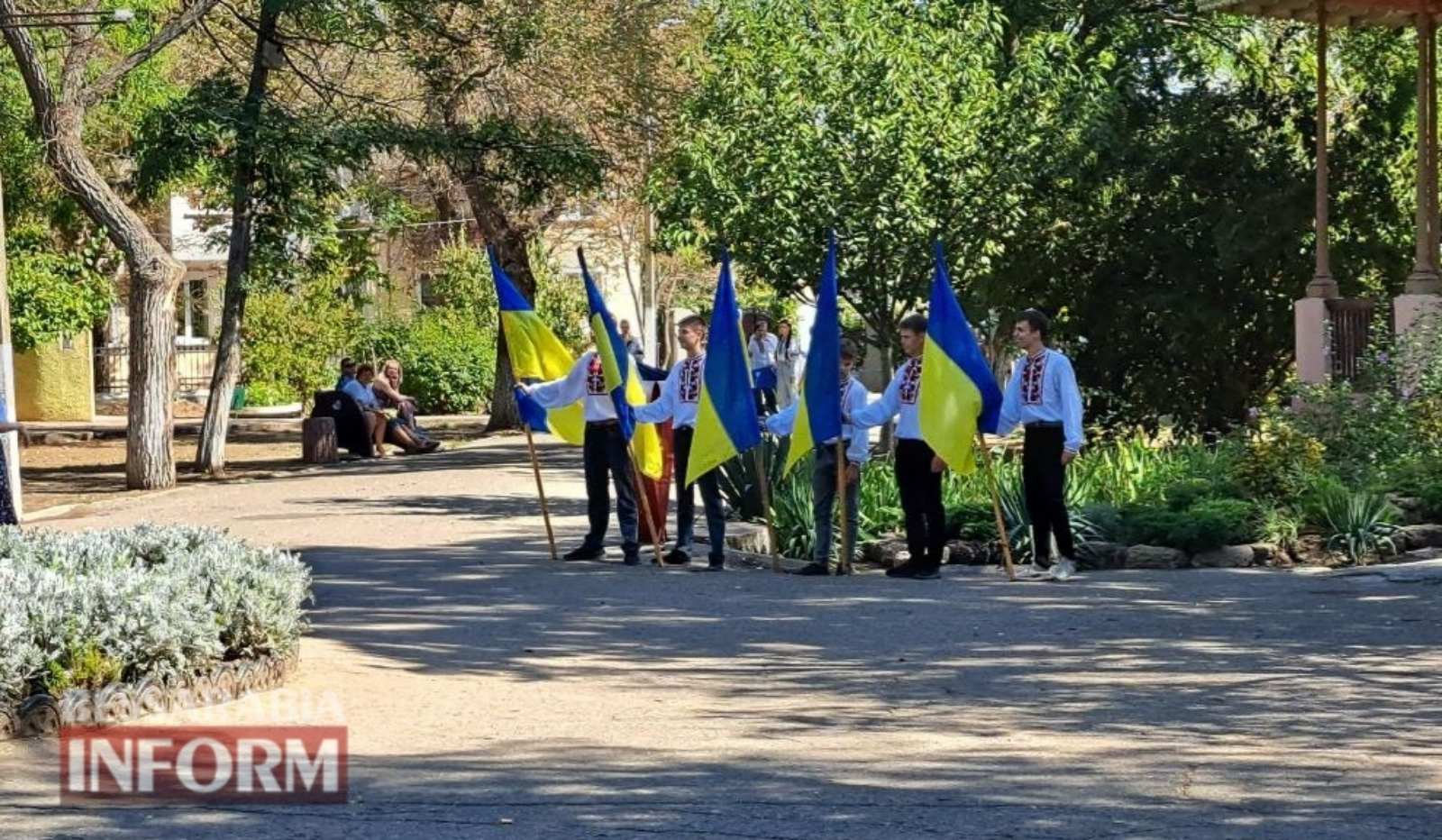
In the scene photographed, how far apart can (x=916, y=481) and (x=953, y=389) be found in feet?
2.29

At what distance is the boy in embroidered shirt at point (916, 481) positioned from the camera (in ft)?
48.4

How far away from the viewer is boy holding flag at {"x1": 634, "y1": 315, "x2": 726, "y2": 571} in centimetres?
1575

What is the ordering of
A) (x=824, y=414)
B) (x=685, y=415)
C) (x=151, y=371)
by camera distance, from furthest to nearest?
1. (x=151, y=371)
2. (x=685, y=415)
3. (x=824, y=414)

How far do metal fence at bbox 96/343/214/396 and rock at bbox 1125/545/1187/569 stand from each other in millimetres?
36873

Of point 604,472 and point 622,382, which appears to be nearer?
point 622,382

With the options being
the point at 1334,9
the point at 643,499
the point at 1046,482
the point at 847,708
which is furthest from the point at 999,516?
the point at 1334,9

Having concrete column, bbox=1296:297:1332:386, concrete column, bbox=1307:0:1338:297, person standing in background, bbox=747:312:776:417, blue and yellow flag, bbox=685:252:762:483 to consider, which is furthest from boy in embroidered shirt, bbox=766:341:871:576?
concrete column, bbox=1307:0:1338:297

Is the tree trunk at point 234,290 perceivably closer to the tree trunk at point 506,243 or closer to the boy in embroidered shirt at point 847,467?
the tree trunk at point 506,243

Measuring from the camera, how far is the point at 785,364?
27.9 meters

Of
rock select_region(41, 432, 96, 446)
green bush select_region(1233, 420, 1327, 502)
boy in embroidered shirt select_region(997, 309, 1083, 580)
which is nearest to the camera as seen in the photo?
boy in embroidered shirt select_region(997, 309, 1083, 580)

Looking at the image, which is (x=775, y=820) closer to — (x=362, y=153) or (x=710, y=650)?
(x=710, y=650)

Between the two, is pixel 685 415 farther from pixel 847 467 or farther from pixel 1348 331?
pixel 1348 331

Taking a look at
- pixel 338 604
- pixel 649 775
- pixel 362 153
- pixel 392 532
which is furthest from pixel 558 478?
pixel 649 775

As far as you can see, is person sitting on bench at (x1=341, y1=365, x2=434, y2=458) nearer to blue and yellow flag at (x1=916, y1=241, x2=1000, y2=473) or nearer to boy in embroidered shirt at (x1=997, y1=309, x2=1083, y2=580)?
blue and yellow flag at (x1=916, y1=241, x2=1000, y2=473)
